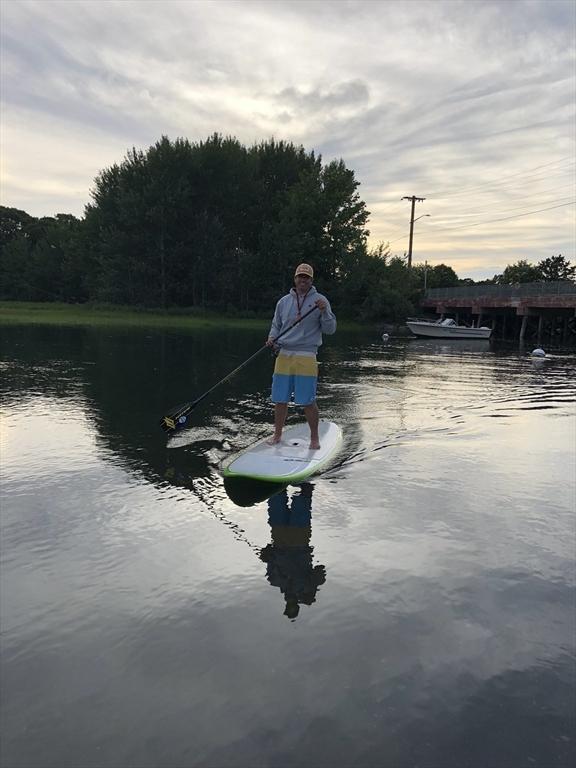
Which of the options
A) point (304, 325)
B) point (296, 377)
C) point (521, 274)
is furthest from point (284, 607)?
point (521, 274)

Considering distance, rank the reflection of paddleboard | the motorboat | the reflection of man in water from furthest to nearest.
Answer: the motorboat
the reflection of paddleboard
the reflection of man in water

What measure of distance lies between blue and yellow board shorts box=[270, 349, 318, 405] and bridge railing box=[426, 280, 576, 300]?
37.8 metres

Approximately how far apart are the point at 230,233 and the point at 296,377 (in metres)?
52.9

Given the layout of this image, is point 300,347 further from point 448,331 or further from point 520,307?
point 520,307

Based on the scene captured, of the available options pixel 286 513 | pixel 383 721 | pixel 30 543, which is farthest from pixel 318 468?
pixel 383 721

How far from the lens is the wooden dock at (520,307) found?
40.8 meters

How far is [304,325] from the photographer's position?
7.64 meters

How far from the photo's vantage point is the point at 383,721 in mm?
2924

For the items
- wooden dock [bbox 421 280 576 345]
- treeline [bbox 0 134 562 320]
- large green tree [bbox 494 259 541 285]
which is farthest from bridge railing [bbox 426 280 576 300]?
large green tree [bbox 494 259 541 285]

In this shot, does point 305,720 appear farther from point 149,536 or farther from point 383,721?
point 149,536

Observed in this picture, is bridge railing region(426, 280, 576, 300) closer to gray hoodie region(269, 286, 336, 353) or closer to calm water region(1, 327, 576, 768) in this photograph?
calm water region(1, 327, 576, 768)

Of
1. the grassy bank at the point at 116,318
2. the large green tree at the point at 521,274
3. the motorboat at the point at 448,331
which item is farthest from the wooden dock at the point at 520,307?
the large green tree at the point at 521,274

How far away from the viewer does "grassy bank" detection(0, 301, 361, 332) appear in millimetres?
40656

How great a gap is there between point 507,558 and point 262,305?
174 ft
